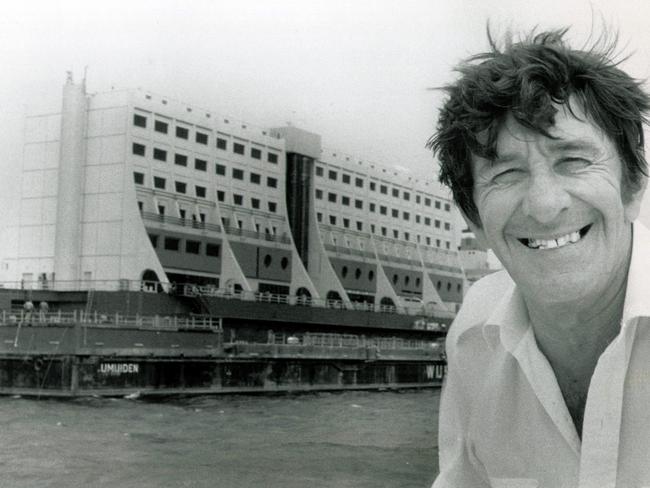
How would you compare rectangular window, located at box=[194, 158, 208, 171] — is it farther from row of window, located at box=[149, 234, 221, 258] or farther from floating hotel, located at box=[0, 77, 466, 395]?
row of window, located at box=[149, 234, 221, 258]

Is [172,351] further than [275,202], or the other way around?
[275,202]

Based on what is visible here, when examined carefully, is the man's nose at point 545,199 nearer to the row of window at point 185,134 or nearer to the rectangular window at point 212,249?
the row of window at point 185,134

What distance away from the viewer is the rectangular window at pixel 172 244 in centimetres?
1052

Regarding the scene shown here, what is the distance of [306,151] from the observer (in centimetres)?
1093

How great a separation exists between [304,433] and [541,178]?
20.8ft

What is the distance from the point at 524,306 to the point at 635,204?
8cm

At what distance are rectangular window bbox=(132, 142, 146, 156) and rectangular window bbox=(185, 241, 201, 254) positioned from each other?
1430 millimetres

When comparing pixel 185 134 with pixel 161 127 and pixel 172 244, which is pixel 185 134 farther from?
pixel 172 244

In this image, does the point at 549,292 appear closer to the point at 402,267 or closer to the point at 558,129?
the point at 558,129

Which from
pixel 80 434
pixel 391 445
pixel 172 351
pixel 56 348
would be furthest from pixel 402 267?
pixel 80 434

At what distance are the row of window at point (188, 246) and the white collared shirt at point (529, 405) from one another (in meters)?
10.0

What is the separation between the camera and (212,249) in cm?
1089

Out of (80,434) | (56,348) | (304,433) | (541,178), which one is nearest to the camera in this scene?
(541,178)

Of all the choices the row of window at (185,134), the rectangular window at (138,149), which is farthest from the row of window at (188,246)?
the row of window at (185,134)
